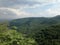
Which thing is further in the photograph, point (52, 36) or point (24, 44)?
point (52, 36)

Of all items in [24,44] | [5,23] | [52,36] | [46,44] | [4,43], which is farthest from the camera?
[52,36]

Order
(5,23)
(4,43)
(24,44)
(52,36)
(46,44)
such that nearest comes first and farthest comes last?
(4,43), (24,44), (5,23), (46,44), (52,36)

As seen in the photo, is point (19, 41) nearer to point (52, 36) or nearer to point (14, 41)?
point (14, 41)

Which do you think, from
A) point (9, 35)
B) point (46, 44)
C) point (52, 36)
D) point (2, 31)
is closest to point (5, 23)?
point (2, 31)

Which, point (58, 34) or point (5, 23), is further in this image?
point (58, 34)

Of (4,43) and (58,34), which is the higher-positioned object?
(4,43)

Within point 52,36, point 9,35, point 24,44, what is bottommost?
point 52,36

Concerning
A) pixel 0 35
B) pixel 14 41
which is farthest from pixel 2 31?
pixel 14 41

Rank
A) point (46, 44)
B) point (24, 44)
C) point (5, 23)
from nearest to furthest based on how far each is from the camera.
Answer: point (24, 44) < point (5, 23) < point (46, 44)

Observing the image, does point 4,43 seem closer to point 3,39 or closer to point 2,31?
point 3,39
